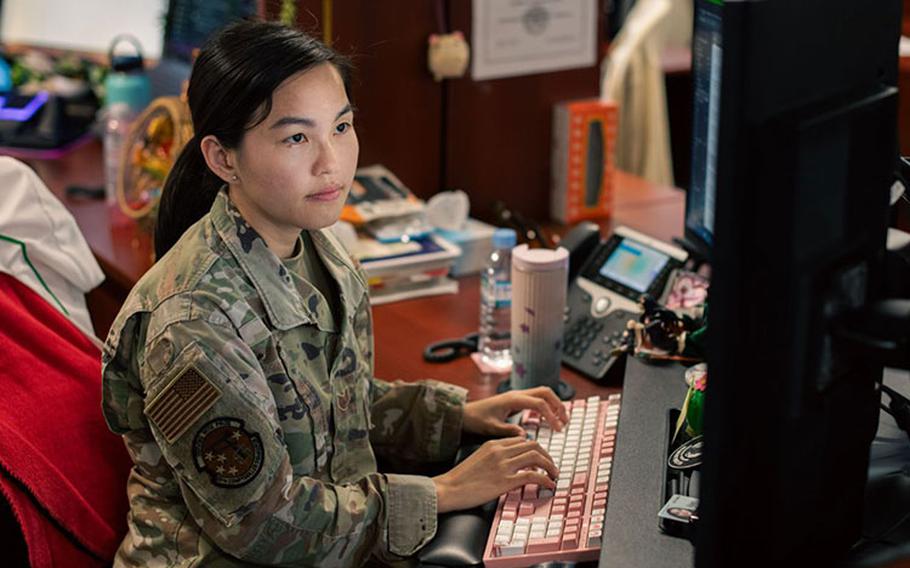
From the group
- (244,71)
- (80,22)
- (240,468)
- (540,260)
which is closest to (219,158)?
(244,71)

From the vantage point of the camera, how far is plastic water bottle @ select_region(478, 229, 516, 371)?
1838 mm

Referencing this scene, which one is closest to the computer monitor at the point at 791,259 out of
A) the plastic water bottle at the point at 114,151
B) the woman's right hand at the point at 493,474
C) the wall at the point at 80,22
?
the woman's right hand at the point at 493,474

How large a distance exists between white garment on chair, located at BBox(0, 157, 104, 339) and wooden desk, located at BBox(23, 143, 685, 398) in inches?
11.7

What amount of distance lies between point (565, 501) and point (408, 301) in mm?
758

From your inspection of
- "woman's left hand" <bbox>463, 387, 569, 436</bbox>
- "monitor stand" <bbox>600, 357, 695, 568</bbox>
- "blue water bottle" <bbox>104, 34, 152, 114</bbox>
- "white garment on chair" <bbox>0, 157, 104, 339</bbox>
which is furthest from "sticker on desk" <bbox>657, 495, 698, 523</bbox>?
"blue water bottle" <bbox>104, 34, 152, 114</bbox>

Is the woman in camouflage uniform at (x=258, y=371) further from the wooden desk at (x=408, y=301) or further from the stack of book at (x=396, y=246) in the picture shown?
the stack of book at (x=396, y=246)

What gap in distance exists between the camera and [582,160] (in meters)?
2.43

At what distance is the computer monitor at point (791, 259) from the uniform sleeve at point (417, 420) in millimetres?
622

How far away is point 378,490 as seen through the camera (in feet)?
4.64

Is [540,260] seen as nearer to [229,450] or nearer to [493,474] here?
[493,474]

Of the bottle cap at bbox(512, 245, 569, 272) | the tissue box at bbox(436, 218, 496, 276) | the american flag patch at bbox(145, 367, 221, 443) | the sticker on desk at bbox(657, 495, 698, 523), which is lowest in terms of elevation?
the tissue box at bbox(436, 218, 496, 276)

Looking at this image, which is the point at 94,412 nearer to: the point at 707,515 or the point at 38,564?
the point at 38,564

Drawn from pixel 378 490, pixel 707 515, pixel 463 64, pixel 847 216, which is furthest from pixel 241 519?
pixel 463 64

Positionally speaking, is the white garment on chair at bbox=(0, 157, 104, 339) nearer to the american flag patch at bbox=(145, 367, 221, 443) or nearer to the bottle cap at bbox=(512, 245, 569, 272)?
the american flag patch at bbox=(145, 367, 221, 443)
